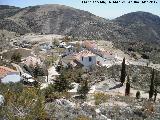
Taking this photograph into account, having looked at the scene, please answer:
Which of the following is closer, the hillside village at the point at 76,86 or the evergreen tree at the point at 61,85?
the hillside village at the point at 76,86

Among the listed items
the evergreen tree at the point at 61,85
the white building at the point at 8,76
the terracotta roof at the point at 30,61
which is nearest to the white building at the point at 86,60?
the terracotta roof at the point at 30,61

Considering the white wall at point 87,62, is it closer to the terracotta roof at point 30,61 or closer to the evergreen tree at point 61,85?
the terracotta roof at point 30,61

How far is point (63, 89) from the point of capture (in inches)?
1929

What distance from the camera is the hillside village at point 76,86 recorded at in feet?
112

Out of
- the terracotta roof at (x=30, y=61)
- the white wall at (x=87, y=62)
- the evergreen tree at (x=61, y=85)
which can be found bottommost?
the white wall at (x=87, y=62)

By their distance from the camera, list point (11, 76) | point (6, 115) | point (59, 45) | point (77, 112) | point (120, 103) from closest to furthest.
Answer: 1. point (6, 115)
2. point (77, 112)
3. point (120, 103)
4. point (11, 76)
5. point (59, 45)

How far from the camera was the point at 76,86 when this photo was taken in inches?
2363

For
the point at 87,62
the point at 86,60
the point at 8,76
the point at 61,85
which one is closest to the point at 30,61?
the point at 86,60

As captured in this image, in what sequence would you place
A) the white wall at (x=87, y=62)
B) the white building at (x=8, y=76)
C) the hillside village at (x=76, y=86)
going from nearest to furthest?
1. the hillside village at (x=76, y=86)
2. the white building at (x=8, y=76)
3. the white wall at (x=87, y=62)

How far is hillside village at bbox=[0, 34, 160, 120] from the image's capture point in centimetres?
3406

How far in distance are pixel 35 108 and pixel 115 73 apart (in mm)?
47367

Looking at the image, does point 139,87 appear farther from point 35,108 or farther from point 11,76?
point 35,108

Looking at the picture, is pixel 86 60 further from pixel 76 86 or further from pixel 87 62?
pixel 76 86

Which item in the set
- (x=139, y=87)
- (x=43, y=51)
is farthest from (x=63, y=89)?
(x=43, y=51)
